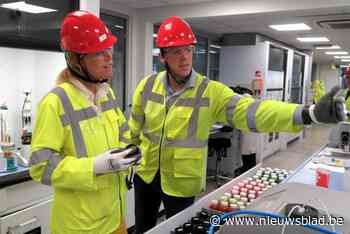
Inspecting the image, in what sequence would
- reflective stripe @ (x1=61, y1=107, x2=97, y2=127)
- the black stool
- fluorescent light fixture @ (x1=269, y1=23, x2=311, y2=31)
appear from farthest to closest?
fluorescent light fixture @ (x1=269, y1=23, x2=311, y2=31), the black stool, reflective stripe @ (x1=61, y1=107, x2=97, y2=127)

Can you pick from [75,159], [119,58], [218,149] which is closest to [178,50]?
[75,159]

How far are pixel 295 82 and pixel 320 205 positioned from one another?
7857mm

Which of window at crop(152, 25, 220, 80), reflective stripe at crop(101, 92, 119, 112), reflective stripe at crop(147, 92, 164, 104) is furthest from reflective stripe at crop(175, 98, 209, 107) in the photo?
window at crop(152, 25, 220, 80)

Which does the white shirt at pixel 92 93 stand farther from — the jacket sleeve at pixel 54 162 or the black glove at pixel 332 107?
the black glove at pixel 332 107

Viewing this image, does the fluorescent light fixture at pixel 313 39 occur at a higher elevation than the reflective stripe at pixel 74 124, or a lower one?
higher

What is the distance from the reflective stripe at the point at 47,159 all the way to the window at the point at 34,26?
1.16m

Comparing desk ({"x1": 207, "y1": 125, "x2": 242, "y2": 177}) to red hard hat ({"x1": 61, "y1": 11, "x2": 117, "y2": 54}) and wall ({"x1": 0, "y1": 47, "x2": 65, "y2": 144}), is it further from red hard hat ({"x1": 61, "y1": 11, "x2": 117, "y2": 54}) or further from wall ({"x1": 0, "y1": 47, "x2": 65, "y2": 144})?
red hard hat ({"x1": 61, "y1": 11, "x2": 117, "y2": 54})

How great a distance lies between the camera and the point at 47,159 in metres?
1.19

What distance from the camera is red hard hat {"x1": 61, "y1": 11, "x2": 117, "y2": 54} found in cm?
132

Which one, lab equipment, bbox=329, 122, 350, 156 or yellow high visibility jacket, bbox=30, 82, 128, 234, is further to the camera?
lab equipment, bbox=329, 122, 350, 156

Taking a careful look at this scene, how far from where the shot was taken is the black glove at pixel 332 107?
1.12 metres

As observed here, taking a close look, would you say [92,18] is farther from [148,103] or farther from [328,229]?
[328,229]

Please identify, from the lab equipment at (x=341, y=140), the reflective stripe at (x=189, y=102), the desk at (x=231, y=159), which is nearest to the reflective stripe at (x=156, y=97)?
the reflective stripe at (x=189, y=102)

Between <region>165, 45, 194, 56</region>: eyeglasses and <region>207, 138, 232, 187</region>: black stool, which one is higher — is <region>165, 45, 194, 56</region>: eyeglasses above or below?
above
